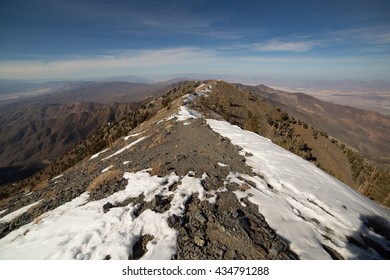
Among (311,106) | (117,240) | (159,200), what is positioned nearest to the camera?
(117,240)

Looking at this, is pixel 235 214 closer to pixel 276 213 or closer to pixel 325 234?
pixel 276 213

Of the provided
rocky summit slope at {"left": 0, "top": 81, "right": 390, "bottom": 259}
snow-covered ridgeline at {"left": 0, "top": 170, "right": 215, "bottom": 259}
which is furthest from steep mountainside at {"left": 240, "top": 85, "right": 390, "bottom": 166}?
snow-covered ridgeline at {"left": 0, "top": 170, "right": 215, "bottom": 259}

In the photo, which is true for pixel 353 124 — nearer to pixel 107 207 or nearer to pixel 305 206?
pixel 305 206

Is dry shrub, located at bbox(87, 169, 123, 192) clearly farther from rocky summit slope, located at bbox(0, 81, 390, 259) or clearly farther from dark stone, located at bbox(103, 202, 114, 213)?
dark stone, located at bbox(103, 202, 114, 213)

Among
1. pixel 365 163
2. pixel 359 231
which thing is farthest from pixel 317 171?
pixel 365 163

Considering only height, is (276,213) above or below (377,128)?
above

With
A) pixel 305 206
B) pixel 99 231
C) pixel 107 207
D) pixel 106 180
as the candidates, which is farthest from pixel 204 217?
pixel 106 180
